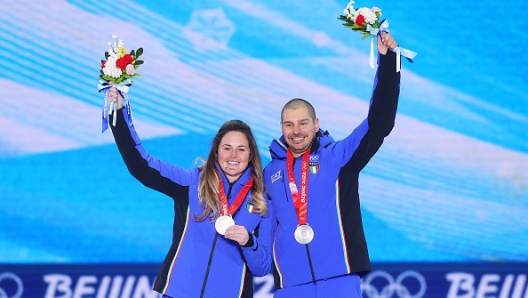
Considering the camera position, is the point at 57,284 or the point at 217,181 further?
the point at 57,284

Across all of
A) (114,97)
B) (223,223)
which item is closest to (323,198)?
(223,223)

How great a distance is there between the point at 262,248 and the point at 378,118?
0.84 meters

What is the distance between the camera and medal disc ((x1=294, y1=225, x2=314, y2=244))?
4.42 metres

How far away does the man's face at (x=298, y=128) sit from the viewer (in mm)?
4594

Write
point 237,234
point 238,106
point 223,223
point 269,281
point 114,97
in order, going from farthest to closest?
1. point 238,106
2. point 269,281
3. point 114,97
4. point 223,223
5. point 237,234

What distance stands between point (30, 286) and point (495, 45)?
413 centimetres

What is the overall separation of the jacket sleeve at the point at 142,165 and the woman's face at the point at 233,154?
0.19m

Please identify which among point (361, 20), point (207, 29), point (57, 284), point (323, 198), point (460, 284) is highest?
point (207, 29)

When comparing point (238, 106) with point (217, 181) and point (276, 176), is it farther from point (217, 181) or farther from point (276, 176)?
point (217, 181)

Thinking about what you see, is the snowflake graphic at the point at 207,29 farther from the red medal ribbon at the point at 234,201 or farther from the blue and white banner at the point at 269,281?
the red medal ribbon at the point at 234,201

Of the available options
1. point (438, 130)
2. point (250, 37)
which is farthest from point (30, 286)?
point (438, 130)

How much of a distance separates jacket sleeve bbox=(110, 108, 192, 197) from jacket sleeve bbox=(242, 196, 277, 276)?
1.37 feet

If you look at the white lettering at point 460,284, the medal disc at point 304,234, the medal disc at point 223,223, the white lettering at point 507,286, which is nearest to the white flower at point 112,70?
the medal disc at point 223,223

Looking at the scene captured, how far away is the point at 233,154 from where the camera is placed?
4.43 m
